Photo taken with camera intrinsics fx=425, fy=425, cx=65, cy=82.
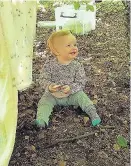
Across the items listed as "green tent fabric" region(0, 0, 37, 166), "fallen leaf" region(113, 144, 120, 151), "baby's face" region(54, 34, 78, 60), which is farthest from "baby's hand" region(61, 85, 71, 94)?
"fallen leaf" region(113, 144, 120, 151)

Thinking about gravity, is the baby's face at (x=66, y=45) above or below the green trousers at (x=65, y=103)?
above

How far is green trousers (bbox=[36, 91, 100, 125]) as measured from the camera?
299 cm

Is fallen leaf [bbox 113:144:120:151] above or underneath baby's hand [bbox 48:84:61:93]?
underneath

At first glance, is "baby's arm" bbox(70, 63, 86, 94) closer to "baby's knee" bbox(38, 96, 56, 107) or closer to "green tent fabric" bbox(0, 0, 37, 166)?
"baby's knee" bbox(38, 96, 56, 107)

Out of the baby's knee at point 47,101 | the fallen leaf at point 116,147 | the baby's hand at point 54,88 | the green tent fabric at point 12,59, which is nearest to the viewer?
the green tent fabric at point 12,59

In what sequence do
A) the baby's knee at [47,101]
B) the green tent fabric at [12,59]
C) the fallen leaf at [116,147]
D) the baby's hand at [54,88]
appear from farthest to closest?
the baby's knee at [47,101] → the baby's hand at [54,88] → the fallen leaf at [116,147] → the green tent fabric at [12,59]

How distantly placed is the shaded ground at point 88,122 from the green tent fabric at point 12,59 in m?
0.16

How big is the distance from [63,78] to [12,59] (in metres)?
0.39

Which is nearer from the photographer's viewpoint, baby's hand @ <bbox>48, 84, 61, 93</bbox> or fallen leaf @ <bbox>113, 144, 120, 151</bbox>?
fallen leaf @ <bbox>113, 144, 120, 151</bbox>

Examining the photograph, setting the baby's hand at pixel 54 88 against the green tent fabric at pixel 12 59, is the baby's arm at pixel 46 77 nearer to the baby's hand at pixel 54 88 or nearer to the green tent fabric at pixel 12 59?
the baby's hand at pixel 54 88

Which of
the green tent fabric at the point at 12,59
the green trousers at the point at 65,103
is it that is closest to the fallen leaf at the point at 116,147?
the green trousers at the point at 65,103

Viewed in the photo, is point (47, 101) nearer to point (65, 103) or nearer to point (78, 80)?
point (65, 103)

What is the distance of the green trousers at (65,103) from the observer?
9.82 ft

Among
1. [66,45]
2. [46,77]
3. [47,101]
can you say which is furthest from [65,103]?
[66,45]
